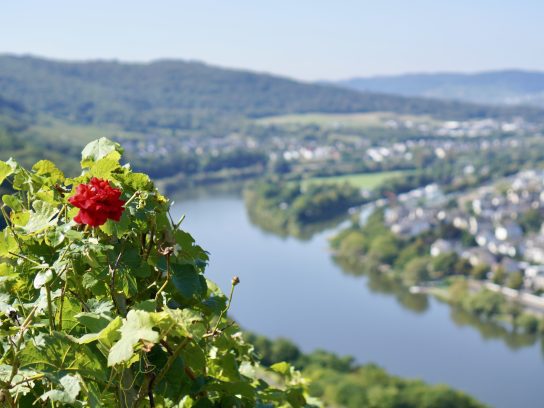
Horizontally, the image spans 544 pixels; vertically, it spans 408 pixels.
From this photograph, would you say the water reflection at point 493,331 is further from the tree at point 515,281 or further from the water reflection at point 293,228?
the water reflection at point 293,228

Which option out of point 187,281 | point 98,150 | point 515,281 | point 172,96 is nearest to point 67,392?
point 187,281

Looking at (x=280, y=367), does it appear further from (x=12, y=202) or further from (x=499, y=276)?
(x=499, y=276)

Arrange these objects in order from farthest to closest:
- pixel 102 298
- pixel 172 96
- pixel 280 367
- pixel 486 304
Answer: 1. pixel 172 96
2. pixel 486 304
3. pixel 280 367
4. pixel 102 298

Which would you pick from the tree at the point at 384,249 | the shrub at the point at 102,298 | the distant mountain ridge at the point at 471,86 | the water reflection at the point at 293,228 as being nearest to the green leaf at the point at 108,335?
the shrub at the point at 102,298

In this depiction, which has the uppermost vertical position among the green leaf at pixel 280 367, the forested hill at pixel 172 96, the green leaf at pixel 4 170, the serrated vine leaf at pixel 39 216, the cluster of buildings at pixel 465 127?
the green leaf at pixel 4 170

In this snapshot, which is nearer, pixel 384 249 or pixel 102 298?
pixel 102 298

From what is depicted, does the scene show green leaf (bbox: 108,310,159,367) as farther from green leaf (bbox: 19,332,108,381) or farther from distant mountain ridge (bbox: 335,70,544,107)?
distant mountain ridge (bbox: 335,70,544,107)

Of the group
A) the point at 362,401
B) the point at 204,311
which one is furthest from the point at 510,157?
the point at 204,311
